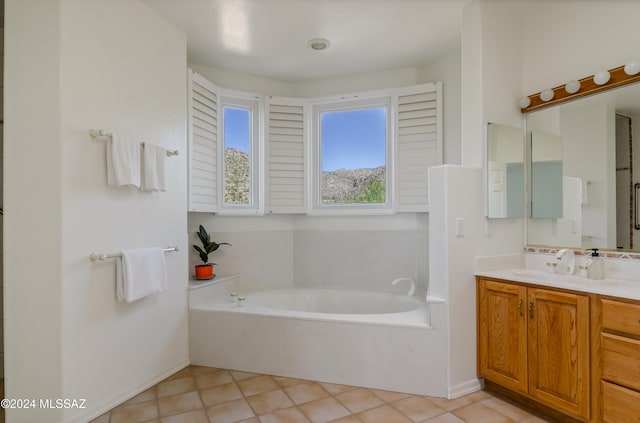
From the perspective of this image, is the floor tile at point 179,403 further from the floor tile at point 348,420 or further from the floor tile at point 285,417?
the floor tile at point 348,420

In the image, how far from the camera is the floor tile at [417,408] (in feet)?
6.62

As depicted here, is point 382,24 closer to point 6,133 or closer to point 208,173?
point 208,173

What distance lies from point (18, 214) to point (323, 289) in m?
2.40

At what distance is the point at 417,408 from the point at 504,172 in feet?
5.30

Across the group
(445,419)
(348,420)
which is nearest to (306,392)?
(348,420)

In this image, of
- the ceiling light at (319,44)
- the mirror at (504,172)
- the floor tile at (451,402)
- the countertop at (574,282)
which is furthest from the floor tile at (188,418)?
the ceiling light at (319,44)

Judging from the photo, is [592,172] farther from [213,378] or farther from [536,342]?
[213,378]

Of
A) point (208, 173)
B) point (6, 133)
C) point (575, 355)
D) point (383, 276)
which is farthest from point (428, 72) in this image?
point (6, 133)

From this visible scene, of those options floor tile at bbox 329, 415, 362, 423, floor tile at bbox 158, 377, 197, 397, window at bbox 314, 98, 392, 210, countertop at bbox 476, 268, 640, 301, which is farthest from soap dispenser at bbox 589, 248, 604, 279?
floor tile at bbox 158, 377, 197, 397

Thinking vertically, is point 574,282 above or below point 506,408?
above

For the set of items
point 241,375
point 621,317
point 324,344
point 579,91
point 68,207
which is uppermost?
point 579,91

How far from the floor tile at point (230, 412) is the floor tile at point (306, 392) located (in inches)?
11.7

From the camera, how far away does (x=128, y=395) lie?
2.22 meters

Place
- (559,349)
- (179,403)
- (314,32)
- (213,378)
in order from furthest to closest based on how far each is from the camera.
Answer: (314,32)
(213,378)
(179,403)
(559,349)
